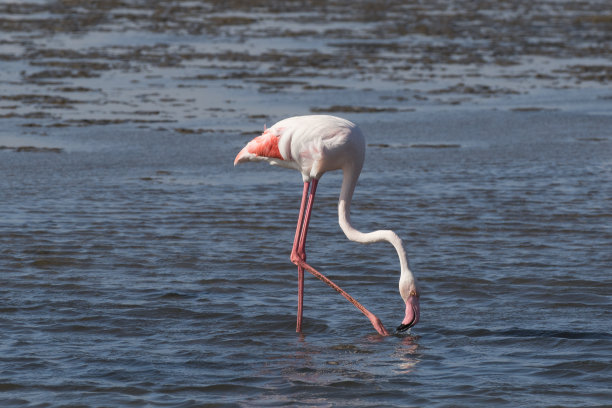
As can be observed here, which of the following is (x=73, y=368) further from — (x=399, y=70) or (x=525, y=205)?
(x=399, y=70)

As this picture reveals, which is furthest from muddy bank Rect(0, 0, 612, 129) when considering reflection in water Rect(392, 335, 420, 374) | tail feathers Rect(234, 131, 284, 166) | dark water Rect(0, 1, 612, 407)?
reflection in water Rect(392, 335, 420, 374)

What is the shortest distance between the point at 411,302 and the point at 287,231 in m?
2.86

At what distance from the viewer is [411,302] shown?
271 inches

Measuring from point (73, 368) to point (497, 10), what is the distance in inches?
1013

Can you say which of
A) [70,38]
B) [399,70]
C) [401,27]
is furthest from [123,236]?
[401,27]

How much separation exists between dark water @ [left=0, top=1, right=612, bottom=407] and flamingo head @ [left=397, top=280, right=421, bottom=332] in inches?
6.5

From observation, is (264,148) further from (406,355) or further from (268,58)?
(268,58)

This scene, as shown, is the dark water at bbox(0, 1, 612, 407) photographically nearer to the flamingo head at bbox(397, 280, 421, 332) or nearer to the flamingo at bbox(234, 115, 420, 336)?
the flamingo head at bbox(397, 280, 421, 332)

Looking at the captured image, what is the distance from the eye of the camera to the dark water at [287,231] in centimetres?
639

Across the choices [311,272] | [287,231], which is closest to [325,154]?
[311,272]

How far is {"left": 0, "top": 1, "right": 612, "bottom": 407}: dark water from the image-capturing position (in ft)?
21.0

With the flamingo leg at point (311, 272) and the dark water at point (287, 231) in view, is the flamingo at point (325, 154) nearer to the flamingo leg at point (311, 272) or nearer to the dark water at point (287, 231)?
the flamingo leg at point (311, 272)

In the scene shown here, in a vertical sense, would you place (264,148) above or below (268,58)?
above

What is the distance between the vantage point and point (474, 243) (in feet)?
30.2
